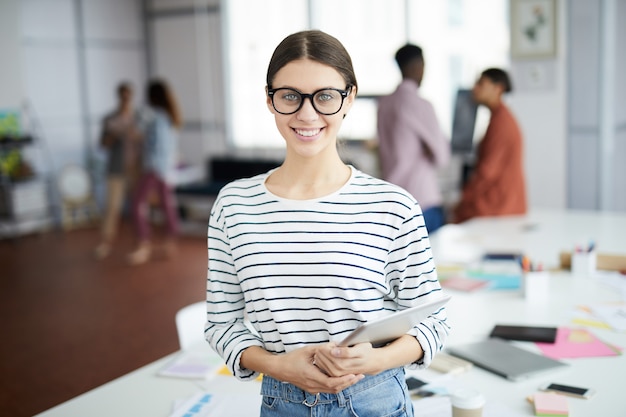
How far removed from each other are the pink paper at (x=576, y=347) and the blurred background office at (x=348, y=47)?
3824mm

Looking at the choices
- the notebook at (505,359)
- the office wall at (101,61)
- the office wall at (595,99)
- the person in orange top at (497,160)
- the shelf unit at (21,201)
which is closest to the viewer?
the notebook at (505,359)

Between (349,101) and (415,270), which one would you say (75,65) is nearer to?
(349,101)

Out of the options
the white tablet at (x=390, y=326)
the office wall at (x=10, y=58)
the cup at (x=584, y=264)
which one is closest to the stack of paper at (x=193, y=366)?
the white tablet at (x=390, y=326)

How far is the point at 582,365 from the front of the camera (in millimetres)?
2031

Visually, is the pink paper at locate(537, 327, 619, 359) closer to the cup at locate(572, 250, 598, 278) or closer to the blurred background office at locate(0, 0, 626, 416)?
the cup at locate(572, 250, 598, 278)

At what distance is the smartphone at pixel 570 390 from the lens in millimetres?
1807

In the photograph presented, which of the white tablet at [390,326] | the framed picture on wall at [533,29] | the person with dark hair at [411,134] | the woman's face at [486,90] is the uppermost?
the framed picture on wall at [533,29]

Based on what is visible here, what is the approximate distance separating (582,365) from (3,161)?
7.53m

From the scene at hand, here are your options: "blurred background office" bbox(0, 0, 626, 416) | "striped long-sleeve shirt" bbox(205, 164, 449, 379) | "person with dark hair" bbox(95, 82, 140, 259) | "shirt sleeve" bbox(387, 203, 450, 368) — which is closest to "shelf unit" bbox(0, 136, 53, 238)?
"blurred background office" bbox(0, 0, 626, 416)

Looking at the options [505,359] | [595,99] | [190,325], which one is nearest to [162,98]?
[595,99]

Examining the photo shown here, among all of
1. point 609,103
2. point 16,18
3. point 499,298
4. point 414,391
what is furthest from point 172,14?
point 414,391

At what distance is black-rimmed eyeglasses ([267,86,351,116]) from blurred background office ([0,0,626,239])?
4.75 meters

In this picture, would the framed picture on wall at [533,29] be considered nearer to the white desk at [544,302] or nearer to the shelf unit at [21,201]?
the white desk at [544,302]

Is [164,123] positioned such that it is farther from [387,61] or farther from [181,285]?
[387,61]
